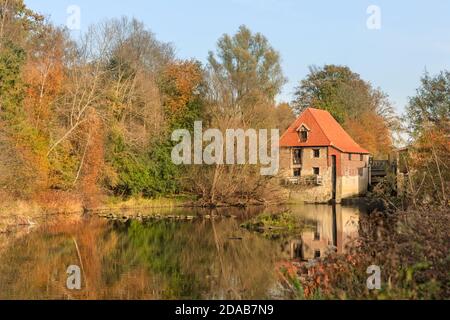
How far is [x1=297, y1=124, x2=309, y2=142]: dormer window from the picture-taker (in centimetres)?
4304

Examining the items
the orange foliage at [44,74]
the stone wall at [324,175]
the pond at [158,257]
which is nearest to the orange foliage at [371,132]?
the stone wall at [324,175]

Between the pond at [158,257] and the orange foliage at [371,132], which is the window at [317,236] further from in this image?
the orange foliage at [371,132]

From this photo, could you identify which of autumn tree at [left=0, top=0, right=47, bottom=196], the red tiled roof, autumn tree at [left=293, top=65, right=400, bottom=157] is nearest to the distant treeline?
autumn tree at [left=0, top=0, right=47, bottom=196]

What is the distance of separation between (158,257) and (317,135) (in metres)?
27.6

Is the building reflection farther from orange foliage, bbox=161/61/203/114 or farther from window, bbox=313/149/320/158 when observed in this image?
orange foliage, bbox=161/61/203/114

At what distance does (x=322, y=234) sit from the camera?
2183cm

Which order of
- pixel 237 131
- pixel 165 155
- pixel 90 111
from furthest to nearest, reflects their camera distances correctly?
pixel 165 155, pixel 237 131, pixel 90 111

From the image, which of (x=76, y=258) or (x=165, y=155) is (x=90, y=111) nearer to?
(x=165, y=155)

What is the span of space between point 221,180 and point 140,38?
12.7 m

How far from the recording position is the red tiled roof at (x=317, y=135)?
42.4 metres

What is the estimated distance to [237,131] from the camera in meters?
35.4

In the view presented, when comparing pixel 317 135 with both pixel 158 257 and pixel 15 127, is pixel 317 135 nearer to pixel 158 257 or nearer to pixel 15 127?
pixel 15 127

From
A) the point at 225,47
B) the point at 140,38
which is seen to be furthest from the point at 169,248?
the point at 225,47

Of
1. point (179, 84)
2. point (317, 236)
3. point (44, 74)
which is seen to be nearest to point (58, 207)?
point (44, 74)
